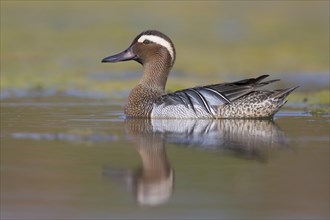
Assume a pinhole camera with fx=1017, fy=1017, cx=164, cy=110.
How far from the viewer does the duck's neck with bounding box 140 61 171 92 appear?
12961mm

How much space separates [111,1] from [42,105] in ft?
73.1

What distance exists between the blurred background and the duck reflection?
3085mm

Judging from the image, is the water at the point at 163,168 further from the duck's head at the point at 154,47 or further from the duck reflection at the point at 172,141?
the duck's head at the point at 154,47

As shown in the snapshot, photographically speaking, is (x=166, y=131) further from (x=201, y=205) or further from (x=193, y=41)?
(x=193, y=41)

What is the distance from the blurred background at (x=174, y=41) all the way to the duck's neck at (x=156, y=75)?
2.32 metres

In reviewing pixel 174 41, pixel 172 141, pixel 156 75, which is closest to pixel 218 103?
pixel 156 75

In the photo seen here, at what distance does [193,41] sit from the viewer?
84.6 feet

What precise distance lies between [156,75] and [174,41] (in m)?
12.7

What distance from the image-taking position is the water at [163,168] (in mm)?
7066

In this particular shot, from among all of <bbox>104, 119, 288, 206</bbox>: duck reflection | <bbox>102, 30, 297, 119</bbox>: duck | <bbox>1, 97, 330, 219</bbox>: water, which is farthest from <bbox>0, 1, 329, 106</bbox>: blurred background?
<bbox>1, 97, 330, 219</bbox>: water

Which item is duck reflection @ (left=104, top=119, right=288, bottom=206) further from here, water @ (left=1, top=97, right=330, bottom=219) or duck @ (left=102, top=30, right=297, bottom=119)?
duck @ (left=102, top=30, right=297, bottom=119)

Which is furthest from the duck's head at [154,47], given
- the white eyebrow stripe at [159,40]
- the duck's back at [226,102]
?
the duck's back at [226,102]

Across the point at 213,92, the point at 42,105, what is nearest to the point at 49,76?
the point at 42,105

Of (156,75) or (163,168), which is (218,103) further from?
(163,168)
